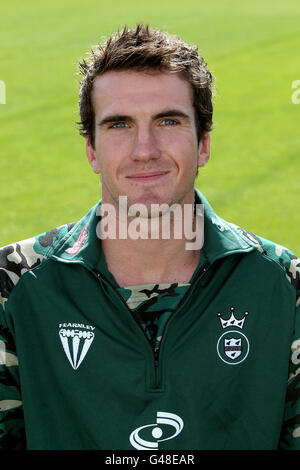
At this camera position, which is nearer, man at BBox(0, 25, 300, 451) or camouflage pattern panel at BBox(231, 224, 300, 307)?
man at BBox(0, 25, 300, 451)

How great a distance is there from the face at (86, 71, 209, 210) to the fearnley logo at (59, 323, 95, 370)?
1.60 ft

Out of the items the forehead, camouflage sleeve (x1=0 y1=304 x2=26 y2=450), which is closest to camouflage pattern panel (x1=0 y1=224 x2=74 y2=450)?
camouflage sleeve (x1=0 y1=304 x2=26 y2=450)

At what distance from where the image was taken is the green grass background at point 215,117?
10219 millimetres

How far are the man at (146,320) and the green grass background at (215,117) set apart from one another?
168 inches

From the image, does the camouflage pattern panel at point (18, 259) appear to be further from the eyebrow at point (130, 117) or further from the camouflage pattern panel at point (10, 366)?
the eyebrow at point (130, 117)

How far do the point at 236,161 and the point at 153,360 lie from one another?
960cm

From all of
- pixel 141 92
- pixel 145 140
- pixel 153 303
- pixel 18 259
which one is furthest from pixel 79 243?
pixel 141 92

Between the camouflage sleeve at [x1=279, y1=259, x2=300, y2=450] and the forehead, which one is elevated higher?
the forehead

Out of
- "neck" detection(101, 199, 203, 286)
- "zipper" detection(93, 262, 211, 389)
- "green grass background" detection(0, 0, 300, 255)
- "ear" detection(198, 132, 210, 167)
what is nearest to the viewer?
"zipper" detection(93, 262, 211, 389)

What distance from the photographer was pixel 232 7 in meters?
24.9

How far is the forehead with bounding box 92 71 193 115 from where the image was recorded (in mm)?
2779

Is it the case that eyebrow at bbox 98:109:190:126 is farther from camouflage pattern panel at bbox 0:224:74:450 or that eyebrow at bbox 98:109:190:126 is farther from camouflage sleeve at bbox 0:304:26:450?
camouflage sleeve at bbox 0:304:26:450

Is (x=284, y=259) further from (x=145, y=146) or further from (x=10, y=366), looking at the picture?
(x=10, y=366)
